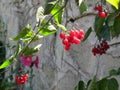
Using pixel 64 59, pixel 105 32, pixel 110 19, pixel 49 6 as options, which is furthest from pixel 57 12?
pixel 64 59

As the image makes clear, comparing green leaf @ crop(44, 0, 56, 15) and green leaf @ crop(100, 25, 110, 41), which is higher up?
green leaf @ crop(44, 0, 56, 15)

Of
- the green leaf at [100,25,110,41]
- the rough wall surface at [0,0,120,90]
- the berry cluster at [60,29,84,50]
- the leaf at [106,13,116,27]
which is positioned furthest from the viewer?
the rough wall surface at [0,0,120,90]

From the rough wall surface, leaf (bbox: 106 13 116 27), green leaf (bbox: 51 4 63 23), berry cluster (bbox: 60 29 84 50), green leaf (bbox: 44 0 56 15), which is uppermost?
green leaf (bbox: 44 0 56 15)

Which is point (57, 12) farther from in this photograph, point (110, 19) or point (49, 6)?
point (110, 19)

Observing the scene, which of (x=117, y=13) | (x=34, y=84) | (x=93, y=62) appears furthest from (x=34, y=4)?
(x=117, y=13)

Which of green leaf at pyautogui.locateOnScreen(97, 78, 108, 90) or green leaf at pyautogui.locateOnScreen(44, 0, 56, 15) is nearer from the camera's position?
green leaf at pyautogui.locateOnScreen(44, 0, 56, 15)

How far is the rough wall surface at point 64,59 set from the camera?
6.79 feet

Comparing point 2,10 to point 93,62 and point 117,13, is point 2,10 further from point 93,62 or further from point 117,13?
point 117,13

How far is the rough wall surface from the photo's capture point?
207 cm

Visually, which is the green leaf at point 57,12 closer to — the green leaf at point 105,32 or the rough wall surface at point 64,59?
the green leaf at point 105,32

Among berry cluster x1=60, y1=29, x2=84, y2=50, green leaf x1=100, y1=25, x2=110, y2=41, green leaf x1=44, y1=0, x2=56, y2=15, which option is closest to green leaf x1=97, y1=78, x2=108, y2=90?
green leaf x1=100, y1=25, x2=110, y2=41

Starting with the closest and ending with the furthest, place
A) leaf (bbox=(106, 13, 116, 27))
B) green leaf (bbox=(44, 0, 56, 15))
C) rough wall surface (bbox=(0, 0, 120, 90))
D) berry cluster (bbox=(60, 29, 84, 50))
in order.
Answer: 1. green leaf (bbox=(44, 0, 56, 15))
2. berry cluster (bbox=(60, 29, 84, 50))
3. leaf (bbox=(106, 13, 116, 27))
4. rough wall surface (bbox=(0, 0, 120, 90))

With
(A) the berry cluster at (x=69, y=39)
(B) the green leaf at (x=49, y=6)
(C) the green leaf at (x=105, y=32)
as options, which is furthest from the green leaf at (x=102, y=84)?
(B) the green leaf at (x=49, y=6)

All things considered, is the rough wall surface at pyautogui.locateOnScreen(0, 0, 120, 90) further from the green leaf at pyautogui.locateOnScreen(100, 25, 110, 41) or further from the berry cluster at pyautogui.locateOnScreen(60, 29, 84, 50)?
the berry cluster at pyautogui.locateOnScreen(60, 29, 84, 50)
